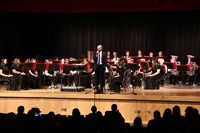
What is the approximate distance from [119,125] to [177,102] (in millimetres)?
5808

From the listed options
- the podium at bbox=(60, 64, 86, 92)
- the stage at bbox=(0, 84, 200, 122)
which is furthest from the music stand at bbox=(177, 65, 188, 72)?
the stage at bbox=(0, 84, 200, 122)

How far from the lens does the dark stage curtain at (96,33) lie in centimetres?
2000

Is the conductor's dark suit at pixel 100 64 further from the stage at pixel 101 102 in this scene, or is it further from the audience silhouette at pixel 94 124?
the audience silhouette at pixel 94 124

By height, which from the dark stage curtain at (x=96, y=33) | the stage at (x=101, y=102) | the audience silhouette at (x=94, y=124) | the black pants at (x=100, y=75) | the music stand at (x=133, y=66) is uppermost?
the dark stage curtain at (x=96, y=33)

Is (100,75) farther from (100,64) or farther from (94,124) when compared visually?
(94,124)

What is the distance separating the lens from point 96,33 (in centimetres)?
2133

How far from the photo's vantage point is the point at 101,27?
2119 centimetres

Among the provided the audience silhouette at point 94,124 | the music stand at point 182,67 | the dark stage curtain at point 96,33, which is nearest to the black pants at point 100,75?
the music stand at point 182,67

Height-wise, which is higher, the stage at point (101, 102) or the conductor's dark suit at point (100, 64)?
the conductor's dark suit at point (100, 64)

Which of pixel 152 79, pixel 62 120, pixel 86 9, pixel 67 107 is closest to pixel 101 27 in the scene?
pixel 86 9

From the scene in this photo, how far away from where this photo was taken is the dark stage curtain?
20000 mm

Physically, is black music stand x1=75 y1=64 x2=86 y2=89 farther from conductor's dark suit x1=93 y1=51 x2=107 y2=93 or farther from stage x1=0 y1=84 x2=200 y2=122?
stage x1=0 y1=84 x2=200 y2=122

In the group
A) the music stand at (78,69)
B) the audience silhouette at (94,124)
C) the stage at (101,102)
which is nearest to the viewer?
the audience silhouette at (94,124)

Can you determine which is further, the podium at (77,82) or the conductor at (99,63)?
the podium at (77,82)
